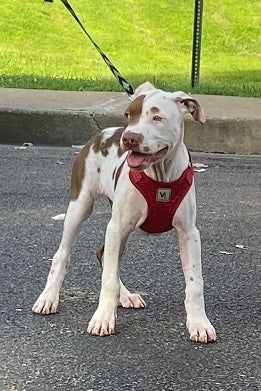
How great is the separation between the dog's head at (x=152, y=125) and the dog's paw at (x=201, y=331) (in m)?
0.71

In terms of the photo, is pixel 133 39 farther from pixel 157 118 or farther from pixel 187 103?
pixel 157 118

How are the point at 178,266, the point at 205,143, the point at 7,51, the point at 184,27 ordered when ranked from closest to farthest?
1. the point at 178,266
2. the point at 205,143
3. the point at 7,51
4. the point at 184,27

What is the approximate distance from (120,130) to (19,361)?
1.13m

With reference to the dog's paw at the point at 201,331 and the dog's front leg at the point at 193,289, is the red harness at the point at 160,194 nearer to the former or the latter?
the dog's front leg at the point at 193,289

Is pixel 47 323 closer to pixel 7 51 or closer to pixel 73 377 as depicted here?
pixel 73 377

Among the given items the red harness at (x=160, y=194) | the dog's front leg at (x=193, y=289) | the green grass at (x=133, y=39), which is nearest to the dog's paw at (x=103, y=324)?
the dog's front leg at (x=193, y=289)

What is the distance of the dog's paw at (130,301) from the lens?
14.3 ft

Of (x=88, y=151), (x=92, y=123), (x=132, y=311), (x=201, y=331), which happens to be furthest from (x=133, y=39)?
(x=201, y=331)

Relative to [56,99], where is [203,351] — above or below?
above

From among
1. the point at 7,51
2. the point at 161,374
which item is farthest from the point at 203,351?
the point at 7,51

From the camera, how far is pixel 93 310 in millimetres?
4277

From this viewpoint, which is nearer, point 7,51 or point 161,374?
point 161,374

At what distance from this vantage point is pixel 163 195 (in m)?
3.86

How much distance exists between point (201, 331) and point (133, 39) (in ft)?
51.7
